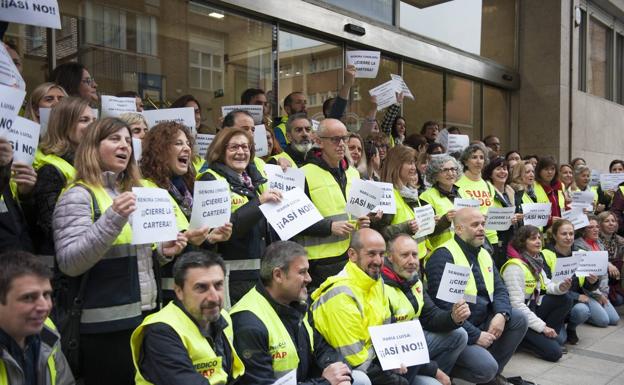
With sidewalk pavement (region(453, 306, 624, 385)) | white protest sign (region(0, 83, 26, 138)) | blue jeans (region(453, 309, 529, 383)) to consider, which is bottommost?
sidewalk pavement (region(453, 306, 624, 385))

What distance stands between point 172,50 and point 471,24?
897 centimetres

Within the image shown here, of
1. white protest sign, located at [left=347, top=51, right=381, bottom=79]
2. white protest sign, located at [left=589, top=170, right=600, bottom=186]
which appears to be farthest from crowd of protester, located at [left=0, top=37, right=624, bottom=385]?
white protest sign, located at [left=589, top=170, right=600, bottom=186]

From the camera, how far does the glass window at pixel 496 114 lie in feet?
47.3

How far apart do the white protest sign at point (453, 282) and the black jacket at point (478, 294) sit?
0.22 meters

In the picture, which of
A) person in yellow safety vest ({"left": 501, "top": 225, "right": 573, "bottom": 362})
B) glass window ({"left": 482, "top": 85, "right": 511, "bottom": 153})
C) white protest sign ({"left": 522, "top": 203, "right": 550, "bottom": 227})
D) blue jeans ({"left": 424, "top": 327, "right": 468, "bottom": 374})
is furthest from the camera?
glass window ({"left": 482, "top": 85, "right": 511, "bottom": 153})

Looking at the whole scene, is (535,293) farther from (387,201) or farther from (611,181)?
(611,181)

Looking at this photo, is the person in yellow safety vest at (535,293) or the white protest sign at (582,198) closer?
the person in yellow safety vest at (535,293)

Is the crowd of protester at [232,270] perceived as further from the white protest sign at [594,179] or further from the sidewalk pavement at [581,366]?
the white protest sign at [594,179]

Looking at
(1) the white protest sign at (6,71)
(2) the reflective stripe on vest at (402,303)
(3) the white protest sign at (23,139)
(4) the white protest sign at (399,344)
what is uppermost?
(1) the white protest sign at (6,71)

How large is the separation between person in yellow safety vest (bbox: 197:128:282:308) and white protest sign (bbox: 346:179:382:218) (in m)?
0.76

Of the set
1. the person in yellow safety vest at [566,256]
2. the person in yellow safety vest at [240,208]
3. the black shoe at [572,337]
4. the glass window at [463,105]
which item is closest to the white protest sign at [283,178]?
the person in yellow safety vest at [240,208]

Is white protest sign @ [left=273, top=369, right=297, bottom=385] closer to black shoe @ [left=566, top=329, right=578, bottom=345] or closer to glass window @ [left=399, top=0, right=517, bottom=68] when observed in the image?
black shoe @ [left=566, top=329, right=578, bottom=345]

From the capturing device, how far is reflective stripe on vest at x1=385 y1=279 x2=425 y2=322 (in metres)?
4.25

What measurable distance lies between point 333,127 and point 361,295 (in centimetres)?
142
